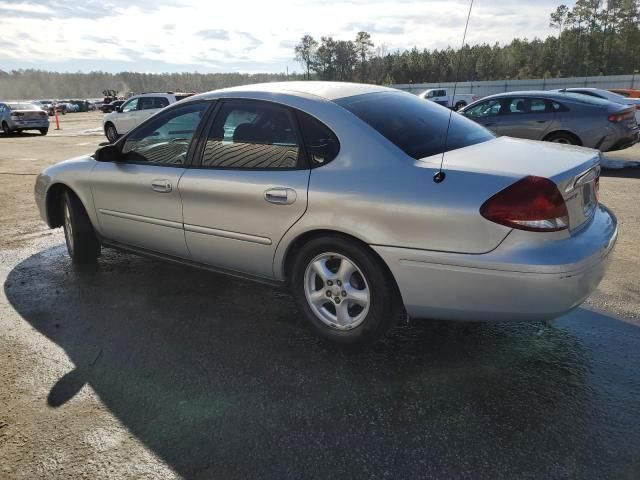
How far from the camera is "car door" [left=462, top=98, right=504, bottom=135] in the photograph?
10.4m

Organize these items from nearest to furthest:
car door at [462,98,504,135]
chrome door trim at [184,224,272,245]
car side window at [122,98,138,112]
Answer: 1. chrome door trim at [184,224,272,245]
2. car door at [462,98,504,135]
3. car side window at [122,98,138,112]

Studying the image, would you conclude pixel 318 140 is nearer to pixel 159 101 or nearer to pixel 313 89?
pixel 313 89

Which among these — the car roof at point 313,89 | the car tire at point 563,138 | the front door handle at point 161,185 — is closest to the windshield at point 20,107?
the car tire at point 563,138

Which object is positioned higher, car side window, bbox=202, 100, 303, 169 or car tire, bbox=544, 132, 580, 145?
car side window, bbox=202, 100, 303, 169

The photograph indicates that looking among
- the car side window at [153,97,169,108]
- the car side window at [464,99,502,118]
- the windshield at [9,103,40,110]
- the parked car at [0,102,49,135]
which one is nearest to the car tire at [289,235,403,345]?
the car side window at [464,99,502,118]

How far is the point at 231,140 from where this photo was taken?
3559 mm

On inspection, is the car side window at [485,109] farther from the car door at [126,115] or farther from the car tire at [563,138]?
the car door at [126,115]

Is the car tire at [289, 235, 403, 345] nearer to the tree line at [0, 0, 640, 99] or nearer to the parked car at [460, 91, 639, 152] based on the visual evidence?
the parked car at [460, 91, 639, 152]

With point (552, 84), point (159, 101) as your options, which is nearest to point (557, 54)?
point (552, 84)

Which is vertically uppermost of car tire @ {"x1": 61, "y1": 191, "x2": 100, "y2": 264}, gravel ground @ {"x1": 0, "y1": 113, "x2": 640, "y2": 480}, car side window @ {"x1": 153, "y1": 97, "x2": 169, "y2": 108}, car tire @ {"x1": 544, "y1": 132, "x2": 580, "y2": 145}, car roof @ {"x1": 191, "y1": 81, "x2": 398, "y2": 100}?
car roof @ {"x1": 191, "y1": 81, "x2": 398, "y2": 100}

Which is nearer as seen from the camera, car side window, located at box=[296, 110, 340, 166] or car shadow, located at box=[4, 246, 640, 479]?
car shadow, located at box=[4, 246, 640, 479]

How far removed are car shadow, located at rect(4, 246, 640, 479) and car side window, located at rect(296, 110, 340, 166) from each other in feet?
3.86

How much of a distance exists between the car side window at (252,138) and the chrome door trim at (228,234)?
44cm

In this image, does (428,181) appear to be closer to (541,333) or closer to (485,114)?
(541,333)
